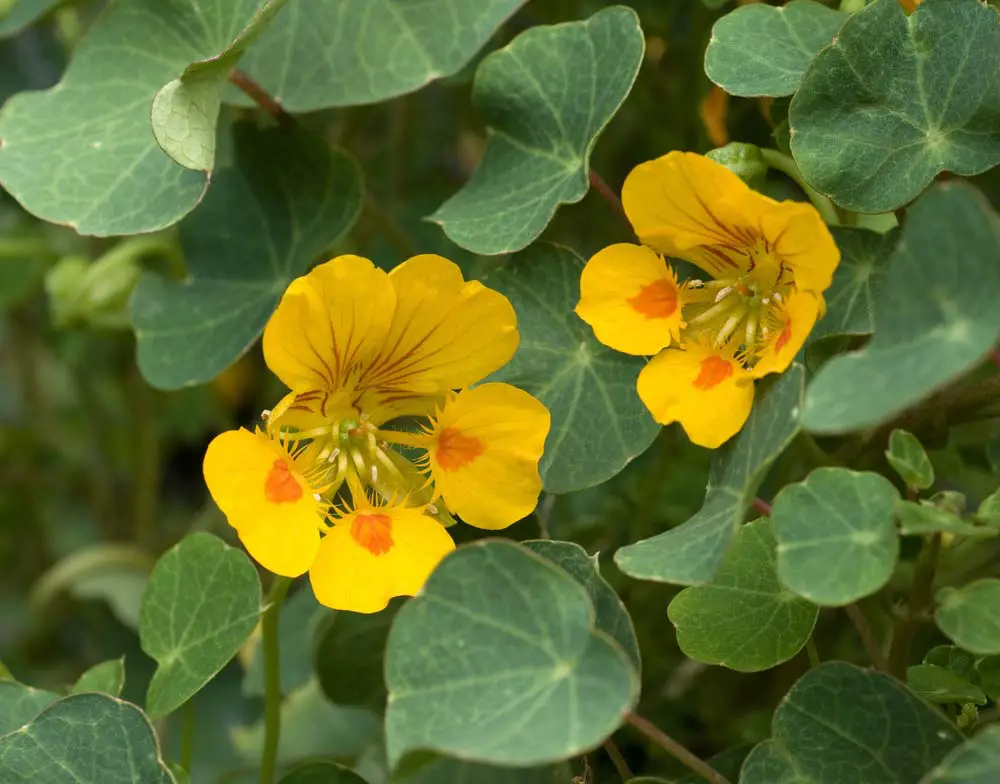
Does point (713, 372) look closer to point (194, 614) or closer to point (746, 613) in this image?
point (746, 613)

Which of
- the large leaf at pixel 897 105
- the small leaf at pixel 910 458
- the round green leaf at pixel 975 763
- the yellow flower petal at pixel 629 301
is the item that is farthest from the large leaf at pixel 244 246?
the round green leaf at pixel 975 763

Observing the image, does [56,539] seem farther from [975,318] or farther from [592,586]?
[975,318]

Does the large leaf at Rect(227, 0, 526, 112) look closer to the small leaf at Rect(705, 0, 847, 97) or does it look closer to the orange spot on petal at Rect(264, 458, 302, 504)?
the small leaf at Rect(705, 0, 847, 97)

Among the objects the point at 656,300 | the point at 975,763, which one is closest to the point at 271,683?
the point at 656,300

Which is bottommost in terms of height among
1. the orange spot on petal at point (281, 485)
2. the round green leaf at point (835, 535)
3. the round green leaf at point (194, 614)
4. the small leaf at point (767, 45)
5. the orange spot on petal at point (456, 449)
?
the round green leaf at point (194, 614)

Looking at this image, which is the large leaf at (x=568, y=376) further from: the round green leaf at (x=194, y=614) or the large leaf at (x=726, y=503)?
the round green leaf at (x=194, y=614)
